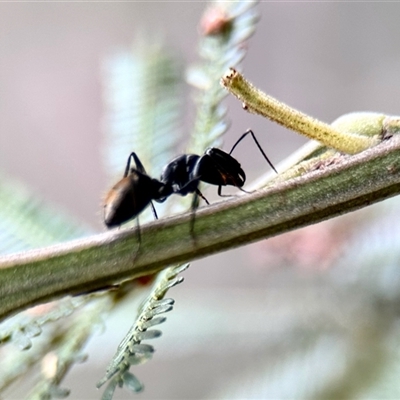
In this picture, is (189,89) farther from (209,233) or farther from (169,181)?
(209,233)

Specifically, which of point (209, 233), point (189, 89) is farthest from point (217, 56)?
point (189, 89)

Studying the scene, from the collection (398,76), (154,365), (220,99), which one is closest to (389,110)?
(398,76)

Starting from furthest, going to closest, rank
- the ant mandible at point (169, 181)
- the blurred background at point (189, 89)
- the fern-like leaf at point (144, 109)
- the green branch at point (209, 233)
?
the blurred background at point (189, 89) → the fern-like leaf at point (144, 109) → the ant mandible at point (169, 181) → the green branch at point (209, 233)

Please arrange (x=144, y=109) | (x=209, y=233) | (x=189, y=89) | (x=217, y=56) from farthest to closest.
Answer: (x=189, y=89), (x=144, y=109), (x=217, y=56), (x=209, y=233)

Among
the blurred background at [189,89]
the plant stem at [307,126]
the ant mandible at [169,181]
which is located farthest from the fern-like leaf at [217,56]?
the blurred background at [189,89]

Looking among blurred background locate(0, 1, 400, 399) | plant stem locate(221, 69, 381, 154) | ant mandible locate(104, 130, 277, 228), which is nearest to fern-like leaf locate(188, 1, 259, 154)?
ant mandible locate(104, 130, 277, 228)

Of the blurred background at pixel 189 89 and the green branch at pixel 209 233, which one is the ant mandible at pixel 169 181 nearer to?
the green branch at pixel 209 233

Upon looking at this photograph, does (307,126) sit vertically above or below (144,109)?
below

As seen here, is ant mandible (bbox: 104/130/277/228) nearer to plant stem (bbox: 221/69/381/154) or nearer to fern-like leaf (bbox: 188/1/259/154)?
fern-like leaf (bbox: 188/1/259/154)
